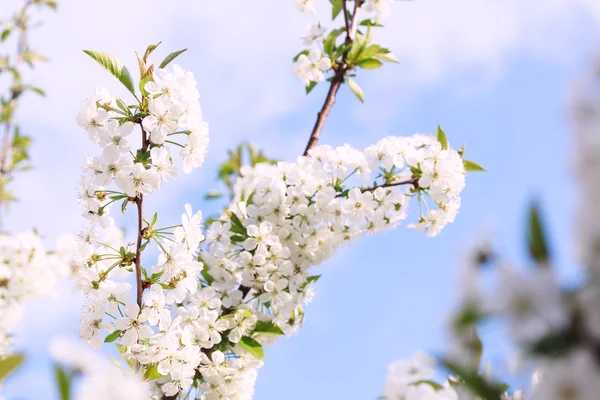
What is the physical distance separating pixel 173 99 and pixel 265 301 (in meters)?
0.99

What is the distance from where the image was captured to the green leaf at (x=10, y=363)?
823 mm

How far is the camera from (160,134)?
80.4 inches

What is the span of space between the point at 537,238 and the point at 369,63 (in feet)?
8.55

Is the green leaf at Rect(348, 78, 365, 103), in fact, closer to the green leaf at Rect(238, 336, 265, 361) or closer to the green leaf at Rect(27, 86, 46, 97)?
the green leaf at Rect(238, 336, 265, 361)

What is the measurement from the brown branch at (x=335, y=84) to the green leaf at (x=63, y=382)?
2.22m

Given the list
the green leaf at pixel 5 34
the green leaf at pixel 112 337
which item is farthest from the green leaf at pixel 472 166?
the green leaf at pixel 5 34

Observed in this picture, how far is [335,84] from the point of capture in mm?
3139

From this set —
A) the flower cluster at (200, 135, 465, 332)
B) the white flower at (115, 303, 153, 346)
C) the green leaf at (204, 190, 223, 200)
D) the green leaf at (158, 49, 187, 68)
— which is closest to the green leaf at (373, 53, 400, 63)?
the flower cluster at (200, 135, 465, 332)

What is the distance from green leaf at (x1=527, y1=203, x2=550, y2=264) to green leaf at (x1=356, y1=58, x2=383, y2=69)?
255 centimetres

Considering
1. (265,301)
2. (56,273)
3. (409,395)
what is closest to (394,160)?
(265,301)

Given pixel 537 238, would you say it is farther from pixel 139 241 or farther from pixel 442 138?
pixel 442 138

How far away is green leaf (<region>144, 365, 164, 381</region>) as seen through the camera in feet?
7.00

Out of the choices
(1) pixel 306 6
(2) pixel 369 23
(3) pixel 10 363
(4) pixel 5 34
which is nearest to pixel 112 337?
(3) pixel 10 363

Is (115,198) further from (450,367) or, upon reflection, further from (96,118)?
(450,367)
